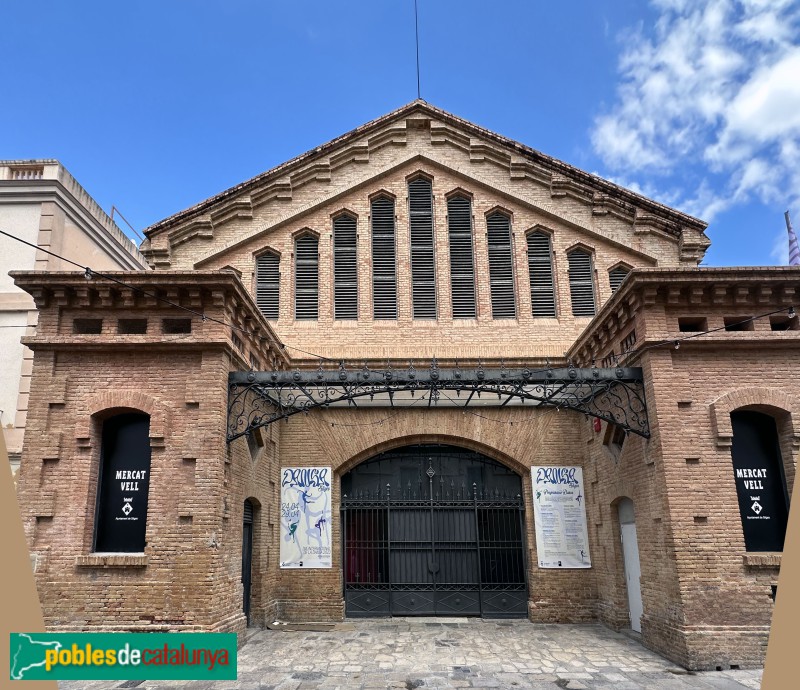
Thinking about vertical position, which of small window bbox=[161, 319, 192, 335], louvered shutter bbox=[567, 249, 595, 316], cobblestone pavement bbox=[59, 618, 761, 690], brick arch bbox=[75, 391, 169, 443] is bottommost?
cobblestone pavement bbox=[59, 618, 761, 690]

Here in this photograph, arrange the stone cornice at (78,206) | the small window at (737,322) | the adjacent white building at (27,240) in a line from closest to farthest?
the small window at (737,322)
the adjacent white building at (27,240)
the stone cornice at (78,206)

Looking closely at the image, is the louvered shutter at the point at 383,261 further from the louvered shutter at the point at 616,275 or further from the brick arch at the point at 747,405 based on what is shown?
the brick arch at the point at 747,405

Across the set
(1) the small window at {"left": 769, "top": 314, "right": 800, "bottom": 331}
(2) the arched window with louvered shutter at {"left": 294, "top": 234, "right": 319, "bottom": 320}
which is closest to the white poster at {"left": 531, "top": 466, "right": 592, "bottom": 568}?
(1) the small window at {"left": 769, "top": 314, "right": 800, "bottom": 331}

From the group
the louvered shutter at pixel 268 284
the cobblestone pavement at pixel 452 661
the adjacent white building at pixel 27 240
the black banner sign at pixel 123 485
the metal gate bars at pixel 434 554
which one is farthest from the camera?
the louvered shutter at pixel 268 284

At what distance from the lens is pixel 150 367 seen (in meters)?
9.86

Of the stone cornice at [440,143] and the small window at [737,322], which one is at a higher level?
the stone cornice at [440,143]

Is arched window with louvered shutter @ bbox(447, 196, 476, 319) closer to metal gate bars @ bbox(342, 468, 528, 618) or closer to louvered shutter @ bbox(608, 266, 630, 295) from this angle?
louvered shutter @ bbox(608, 266, 630, 295)

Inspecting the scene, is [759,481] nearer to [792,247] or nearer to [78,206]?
[792,247]

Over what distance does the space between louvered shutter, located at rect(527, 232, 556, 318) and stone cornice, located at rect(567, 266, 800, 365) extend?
4.46 m

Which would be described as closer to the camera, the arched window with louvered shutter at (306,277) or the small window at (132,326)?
the small window at (132,326)

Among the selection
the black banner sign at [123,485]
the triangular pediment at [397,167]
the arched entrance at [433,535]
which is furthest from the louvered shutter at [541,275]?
the black banner sign at [123,485]

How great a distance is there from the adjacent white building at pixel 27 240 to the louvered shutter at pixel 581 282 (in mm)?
12620

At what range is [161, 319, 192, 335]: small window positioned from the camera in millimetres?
10047

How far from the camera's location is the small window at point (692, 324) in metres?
9.91
